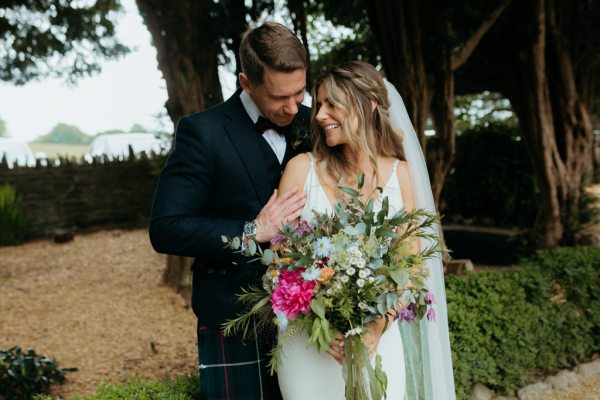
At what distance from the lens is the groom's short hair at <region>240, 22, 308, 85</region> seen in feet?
6.64

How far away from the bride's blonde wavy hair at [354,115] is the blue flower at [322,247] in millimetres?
518

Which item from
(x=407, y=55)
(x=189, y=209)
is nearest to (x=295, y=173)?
(x=189, y=209)

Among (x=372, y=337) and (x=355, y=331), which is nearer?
(x=355, y=331)

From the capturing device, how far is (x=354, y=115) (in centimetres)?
212

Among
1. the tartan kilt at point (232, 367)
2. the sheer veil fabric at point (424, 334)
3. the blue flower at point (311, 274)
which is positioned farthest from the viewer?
the sheer veil fabric at point (424, 334)

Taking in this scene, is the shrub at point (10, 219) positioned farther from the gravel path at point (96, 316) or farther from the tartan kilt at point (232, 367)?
the tartan kilt at point (232, 367)

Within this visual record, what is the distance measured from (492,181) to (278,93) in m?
8.47

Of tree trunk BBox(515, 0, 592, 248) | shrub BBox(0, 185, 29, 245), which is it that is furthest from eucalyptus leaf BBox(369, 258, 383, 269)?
shrub BBox(0, 185, 29, 245)

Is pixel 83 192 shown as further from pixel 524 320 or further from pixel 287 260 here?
pixel 287 260

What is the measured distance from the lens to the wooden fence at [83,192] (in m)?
10.4

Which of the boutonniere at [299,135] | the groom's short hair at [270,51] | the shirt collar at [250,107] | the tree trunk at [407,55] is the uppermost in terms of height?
the tree trunk at [407,55]

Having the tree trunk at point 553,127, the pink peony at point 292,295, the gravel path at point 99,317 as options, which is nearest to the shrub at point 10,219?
the gravel path at point 99,317

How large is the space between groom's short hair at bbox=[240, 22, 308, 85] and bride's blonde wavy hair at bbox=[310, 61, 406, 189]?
6.1 inches

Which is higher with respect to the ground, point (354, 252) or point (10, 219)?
point (10, 219)
